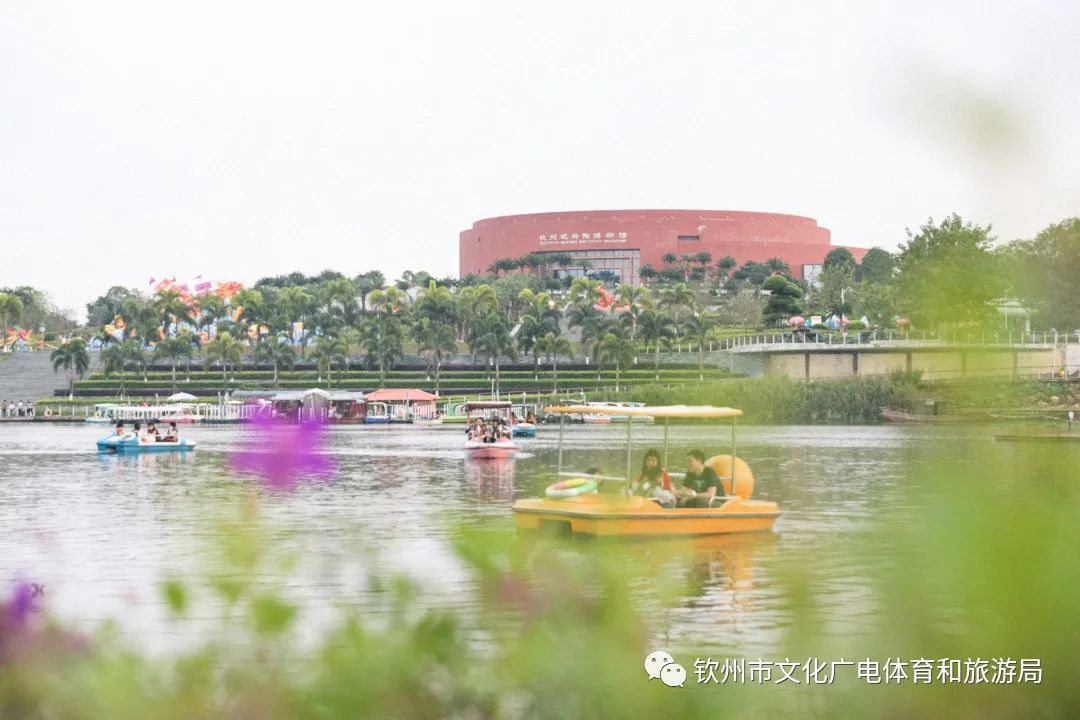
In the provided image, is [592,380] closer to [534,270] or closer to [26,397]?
[26,397]

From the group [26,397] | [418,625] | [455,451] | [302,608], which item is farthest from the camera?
[26,397]

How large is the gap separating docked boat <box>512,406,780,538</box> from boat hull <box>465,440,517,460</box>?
22.7m

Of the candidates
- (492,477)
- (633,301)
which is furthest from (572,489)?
(633,301)

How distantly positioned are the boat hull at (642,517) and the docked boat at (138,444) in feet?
98.4

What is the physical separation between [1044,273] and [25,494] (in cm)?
2782

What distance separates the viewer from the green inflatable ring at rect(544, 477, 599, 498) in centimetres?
1856

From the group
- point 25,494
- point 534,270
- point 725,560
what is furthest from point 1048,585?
point 534,270

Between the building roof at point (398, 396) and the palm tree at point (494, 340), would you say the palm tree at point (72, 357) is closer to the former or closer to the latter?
the building roof at point (398, 396)

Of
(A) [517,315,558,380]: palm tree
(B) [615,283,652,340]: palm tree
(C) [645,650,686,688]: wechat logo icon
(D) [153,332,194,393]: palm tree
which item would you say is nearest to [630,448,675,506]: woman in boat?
(C) [645,650,686,688]: wechat logo icon

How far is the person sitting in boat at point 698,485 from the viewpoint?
17.9m

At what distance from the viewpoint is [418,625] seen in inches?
138

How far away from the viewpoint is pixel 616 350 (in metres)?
87.2

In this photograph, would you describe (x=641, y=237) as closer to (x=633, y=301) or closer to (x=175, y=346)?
(x=633, y=301)

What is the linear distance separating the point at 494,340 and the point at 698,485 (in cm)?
7197
